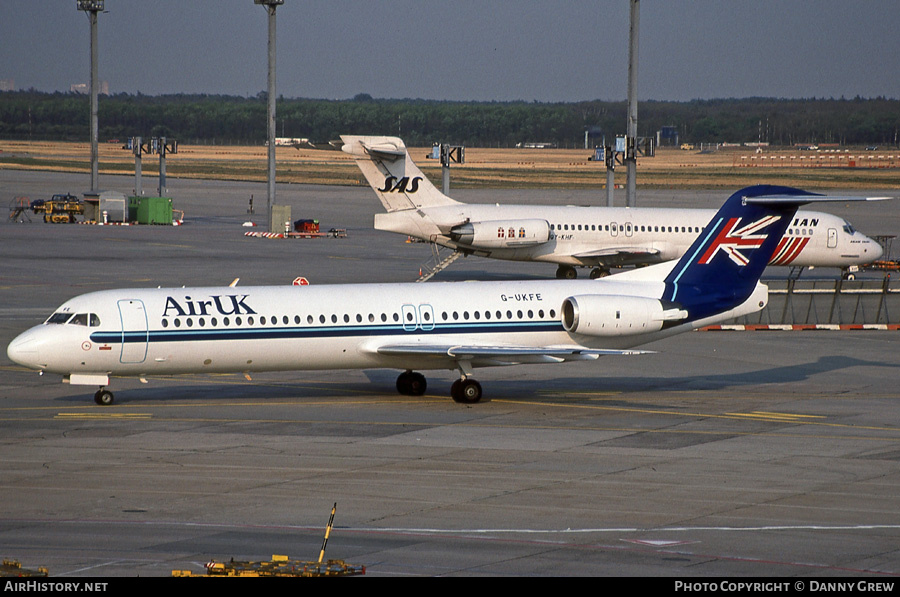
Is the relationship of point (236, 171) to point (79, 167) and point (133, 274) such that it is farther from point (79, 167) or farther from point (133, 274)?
point (133, 274)

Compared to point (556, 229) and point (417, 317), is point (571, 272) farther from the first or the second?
point (417, 317)

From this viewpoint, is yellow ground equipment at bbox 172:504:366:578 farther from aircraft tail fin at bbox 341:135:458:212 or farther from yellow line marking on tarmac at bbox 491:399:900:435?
aircraft tail fin at bbox 341:135:458:212

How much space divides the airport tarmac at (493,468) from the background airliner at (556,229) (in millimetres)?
13622

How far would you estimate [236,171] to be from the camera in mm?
164500

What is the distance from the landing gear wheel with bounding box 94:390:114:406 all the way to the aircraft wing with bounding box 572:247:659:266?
1167 inches

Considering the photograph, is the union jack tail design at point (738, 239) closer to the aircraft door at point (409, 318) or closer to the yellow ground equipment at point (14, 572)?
the aircraft door at point (409, 318)

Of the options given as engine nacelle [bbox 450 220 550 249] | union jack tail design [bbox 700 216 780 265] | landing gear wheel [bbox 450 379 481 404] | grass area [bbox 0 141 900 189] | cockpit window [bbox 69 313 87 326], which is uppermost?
grass area [bbox 0 141 900 189]

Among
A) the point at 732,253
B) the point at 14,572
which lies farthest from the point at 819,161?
the point at 14,572

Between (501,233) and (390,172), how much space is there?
5.56 meters

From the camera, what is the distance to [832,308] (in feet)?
146

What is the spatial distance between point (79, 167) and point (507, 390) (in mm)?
142639

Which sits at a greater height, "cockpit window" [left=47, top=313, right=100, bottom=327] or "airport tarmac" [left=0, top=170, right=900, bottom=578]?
"cockpit window" [left=47, top=313, right=100, bottom=327]

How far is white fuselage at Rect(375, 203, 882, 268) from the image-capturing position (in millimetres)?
53312

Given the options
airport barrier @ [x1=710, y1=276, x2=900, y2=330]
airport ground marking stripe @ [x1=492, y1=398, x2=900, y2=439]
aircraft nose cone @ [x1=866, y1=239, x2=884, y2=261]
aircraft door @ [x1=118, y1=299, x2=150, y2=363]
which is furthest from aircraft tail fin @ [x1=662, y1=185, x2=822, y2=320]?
aircraft nose cone @ [x1=866, y1=239, x2=884, y2=261]
